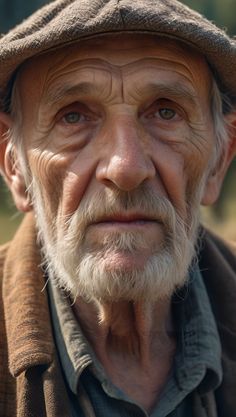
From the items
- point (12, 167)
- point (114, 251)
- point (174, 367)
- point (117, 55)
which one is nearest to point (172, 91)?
point (117, 55)

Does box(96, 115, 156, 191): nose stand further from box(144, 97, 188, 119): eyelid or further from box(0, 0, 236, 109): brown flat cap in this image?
box(0, 0, 236, 109): brown flat cap

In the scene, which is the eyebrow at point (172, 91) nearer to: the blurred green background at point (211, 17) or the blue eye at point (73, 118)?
the blue eye at point (73, 118)

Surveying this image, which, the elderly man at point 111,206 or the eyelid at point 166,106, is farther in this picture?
the eyelid at point 166,106

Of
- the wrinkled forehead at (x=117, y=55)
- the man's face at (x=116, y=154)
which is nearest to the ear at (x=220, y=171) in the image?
the man's face at (x=116, y=154)

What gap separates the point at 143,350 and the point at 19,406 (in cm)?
61

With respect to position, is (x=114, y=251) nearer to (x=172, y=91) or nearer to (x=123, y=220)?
(x=123, y=220)

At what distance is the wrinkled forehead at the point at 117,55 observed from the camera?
2982 millimetres

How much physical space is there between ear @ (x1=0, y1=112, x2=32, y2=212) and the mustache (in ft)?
1.55

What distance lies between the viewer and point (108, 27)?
9.41 feet

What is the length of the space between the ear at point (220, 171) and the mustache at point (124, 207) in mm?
465

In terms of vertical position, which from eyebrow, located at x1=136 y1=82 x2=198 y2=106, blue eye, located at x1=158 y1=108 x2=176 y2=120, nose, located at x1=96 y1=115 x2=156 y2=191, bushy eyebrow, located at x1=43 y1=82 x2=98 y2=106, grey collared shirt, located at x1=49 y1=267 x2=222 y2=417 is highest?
bushy eyebrow, located at x1=43 y1=82 x2=98 y2=106

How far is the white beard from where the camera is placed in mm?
2875

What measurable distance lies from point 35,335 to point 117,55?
1.08 m

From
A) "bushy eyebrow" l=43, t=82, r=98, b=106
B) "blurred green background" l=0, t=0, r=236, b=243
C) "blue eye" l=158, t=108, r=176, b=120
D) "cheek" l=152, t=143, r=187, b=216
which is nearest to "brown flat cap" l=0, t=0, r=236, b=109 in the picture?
"bushy eyebrow" l=43, t=82, r=98, b=106
